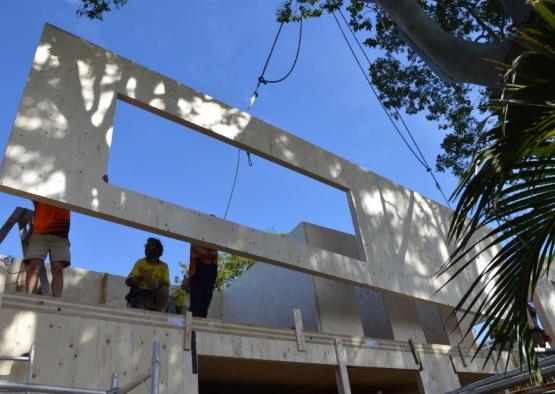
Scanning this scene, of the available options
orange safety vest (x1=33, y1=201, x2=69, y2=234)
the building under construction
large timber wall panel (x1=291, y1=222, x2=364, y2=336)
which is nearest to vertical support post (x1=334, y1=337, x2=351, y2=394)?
the building under construction

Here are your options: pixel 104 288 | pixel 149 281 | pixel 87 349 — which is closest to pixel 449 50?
pixel 87 349

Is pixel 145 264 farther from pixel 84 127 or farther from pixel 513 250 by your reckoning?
pixel 513 250

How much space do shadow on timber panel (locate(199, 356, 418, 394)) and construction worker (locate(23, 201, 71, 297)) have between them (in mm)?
1827

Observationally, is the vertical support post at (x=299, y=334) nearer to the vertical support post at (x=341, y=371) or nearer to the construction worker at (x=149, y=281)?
the vertical support post at (x=341, y=371)

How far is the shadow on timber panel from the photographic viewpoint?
623cm

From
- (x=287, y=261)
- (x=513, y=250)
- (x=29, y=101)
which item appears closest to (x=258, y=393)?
(x=287, y=261)

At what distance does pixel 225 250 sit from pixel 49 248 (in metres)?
1.95

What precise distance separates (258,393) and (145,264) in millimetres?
2869

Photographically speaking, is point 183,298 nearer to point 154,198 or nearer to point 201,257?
point 201,257

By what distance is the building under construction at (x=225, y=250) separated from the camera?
15.4 feet

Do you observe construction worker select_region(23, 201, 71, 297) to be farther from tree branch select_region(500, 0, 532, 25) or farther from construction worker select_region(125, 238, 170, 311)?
tree branch select_region(500, 0, 532, 25)

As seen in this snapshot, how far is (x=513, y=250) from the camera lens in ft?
7.33

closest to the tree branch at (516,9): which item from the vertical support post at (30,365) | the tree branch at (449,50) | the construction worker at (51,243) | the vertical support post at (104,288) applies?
the tree branch at (449,50)

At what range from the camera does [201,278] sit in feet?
23.6
